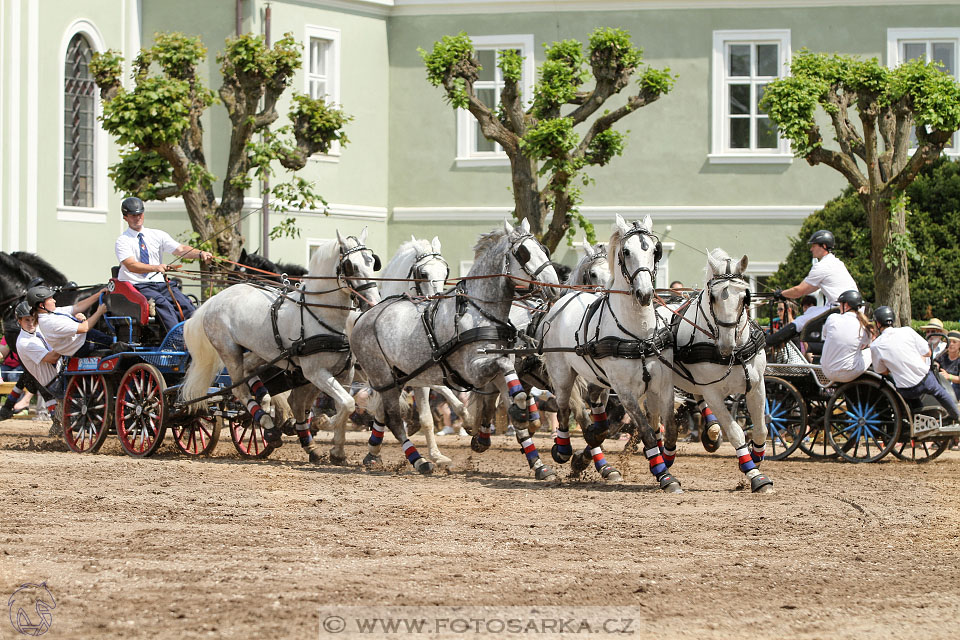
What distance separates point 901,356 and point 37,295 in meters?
9.03

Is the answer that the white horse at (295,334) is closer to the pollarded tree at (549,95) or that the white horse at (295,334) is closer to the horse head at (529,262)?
the horse head at (529,262)

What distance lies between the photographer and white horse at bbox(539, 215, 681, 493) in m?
10.2

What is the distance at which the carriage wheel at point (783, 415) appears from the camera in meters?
13.8

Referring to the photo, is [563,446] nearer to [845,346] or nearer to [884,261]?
[845,346]

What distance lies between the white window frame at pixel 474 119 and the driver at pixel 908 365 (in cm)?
1270

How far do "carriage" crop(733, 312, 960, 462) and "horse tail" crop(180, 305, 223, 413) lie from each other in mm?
5542

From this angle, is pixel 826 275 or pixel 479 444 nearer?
pixel 479 444

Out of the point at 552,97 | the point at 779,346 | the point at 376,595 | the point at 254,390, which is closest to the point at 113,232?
the point at 552,97

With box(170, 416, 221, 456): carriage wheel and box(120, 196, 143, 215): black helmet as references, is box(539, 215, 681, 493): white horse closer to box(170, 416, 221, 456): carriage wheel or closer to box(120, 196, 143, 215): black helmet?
box(170, 416, 221, 456): carriage wheel

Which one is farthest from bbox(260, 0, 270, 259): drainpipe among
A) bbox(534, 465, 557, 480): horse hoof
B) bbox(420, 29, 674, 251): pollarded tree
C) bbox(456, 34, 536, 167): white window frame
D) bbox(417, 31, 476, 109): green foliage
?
bbox(534, 465, 557, 480): horse hoof

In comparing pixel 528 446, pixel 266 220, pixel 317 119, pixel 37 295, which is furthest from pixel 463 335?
pixel 266 220

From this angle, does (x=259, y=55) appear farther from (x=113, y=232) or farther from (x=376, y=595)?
(x=376, y=595)

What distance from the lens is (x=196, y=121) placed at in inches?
757

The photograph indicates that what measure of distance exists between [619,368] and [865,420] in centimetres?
420
